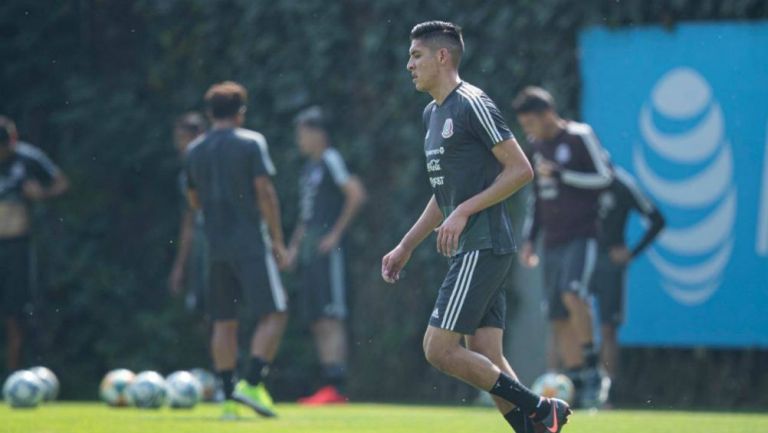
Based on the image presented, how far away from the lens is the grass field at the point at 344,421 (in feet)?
31.1

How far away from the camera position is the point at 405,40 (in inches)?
569

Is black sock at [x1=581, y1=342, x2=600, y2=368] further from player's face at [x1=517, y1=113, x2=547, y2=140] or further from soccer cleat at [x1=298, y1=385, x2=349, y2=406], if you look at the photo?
soccer cleat at [x1=298, y1=385, x2=349, y2=406]

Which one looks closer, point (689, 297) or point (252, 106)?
point (689, 297)

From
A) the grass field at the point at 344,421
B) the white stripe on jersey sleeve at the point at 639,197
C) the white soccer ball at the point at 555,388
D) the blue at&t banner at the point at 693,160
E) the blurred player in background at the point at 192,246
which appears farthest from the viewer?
the blurred player in background at the point at 192,246

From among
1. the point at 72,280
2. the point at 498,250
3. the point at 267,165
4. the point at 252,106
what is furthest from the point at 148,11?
the point at 498,250

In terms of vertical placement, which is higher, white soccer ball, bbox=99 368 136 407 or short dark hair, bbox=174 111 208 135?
short dark hair, bbox=174 111 208 135

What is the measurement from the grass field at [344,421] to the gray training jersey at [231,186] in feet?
3.75

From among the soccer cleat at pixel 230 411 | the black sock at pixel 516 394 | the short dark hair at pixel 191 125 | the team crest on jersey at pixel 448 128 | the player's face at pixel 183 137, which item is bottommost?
the soccer cleat at pixel 230 411

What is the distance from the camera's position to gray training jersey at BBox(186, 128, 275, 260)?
35.8ft

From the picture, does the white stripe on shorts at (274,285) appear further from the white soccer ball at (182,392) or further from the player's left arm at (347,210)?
the player's left arm at (347,210)

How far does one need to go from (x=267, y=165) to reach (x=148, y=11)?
227 inches

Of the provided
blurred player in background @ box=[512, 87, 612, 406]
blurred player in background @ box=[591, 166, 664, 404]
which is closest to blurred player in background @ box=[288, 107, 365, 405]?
blurred player in background @ box=[512, 87, 612, 406]

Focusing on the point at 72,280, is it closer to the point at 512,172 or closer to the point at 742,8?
the point at 742,8

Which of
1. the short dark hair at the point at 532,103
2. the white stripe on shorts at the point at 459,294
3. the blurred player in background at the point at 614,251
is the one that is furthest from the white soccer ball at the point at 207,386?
the white stripe on shorts at the point at 459,294
